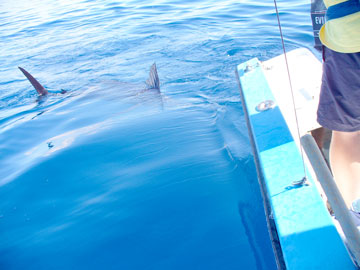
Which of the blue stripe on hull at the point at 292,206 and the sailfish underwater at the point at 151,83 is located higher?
the sailfish underwater at the point at 151,83

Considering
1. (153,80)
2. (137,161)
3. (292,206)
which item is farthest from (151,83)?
(292,206)

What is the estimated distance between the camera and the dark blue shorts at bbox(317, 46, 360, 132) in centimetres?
138

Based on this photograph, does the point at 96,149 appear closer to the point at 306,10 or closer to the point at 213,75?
the point at 213,75

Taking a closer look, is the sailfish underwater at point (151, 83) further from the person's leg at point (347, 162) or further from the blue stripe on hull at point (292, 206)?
the person's leg at point (347, 162)

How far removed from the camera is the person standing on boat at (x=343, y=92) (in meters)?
1.33

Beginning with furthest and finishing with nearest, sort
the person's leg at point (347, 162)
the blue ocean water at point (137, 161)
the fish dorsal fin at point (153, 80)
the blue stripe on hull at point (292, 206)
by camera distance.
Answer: the fish dorsal fin at point (153, 80) < the blue ocean water at point (137, 161) < the person's leg at point (347, 162) < the blue stripe on hull at point (292, 206)

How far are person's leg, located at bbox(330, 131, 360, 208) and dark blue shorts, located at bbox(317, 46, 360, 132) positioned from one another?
0.26 ft

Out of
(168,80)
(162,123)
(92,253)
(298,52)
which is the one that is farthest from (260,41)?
(92,253)

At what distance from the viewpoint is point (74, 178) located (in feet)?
8.61

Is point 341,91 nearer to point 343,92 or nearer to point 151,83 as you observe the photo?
point 343,92

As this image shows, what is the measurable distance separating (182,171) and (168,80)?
2819mm

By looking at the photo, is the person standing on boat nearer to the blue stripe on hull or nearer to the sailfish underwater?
the blue stripe on hull

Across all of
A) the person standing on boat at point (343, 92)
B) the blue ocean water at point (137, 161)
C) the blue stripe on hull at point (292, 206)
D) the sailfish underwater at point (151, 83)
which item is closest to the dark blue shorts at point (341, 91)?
the person standing on boat at point (343, 92)

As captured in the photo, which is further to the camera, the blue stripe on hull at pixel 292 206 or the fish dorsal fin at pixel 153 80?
Answer: the fish dorsal fin at pixel 153 80
